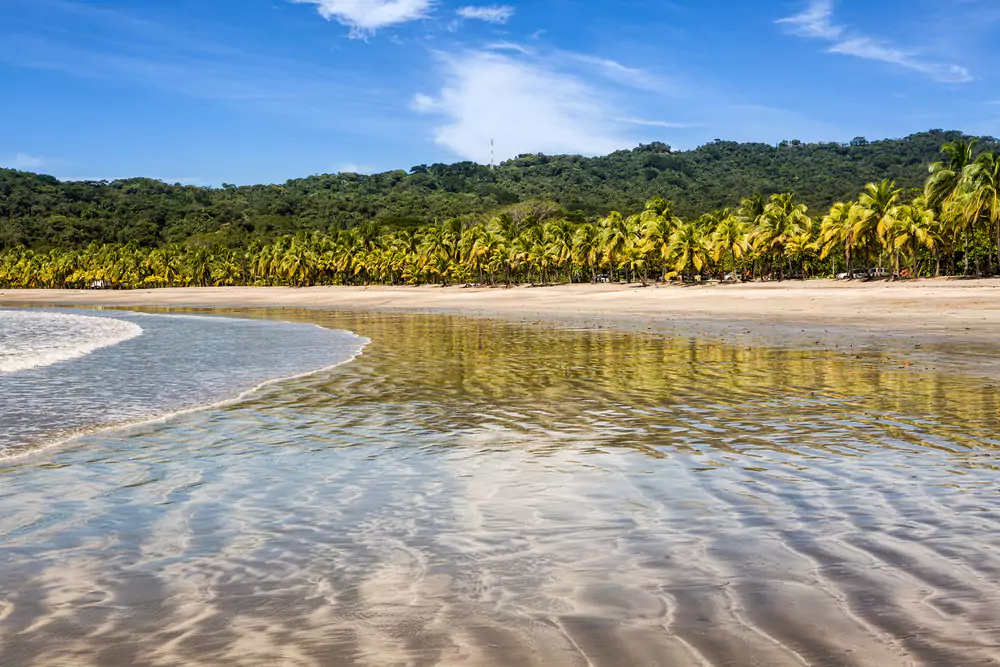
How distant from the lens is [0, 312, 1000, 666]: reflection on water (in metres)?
4.57

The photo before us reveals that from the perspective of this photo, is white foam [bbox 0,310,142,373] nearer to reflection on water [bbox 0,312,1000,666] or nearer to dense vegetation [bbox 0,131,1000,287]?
reflection on water [bbox 0,312,1000,666]

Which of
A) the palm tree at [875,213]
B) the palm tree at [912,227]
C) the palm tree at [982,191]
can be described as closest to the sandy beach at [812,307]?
the palm tree at [982,191]

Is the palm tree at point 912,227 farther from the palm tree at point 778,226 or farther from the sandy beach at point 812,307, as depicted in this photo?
the palm tree at point 778,226

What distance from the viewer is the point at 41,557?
6.18 meters

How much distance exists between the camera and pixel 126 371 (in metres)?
19.6

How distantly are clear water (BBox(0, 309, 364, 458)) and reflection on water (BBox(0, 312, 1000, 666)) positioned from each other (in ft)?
5.14

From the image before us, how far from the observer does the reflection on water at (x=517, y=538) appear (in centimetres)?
457

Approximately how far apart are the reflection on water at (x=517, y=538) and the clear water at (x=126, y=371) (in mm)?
1567

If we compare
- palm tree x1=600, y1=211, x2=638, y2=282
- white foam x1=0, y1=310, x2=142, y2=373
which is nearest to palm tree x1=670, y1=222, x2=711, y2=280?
palm tree x1=600, y1=211, x2=638, y2=282

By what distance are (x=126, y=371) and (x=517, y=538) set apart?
16.0 metres

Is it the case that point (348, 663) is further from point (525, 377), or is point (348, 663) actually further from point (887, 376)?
point (887, 376)

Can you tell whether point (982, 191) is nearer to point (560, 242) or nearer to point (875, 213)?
point (875, 213)

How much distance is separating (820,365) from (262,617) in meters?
16.5

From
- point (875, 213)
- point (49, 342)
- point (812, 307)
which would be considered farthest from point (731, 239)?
point (49, 342)
